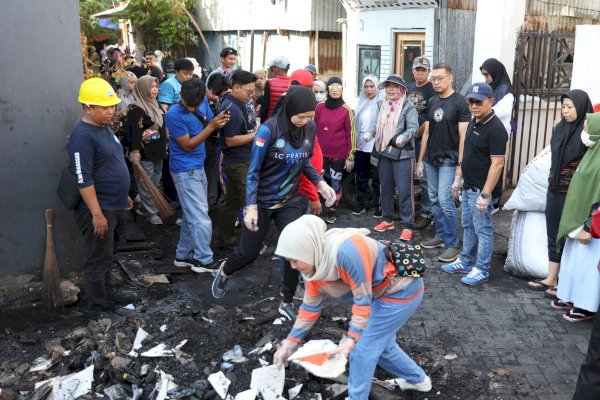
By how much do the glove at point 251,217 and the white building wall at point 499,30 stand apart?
4.94 metres

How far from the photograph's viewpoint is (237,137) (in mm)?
6988

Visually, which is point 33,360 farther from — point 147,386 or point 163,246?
point 163,246

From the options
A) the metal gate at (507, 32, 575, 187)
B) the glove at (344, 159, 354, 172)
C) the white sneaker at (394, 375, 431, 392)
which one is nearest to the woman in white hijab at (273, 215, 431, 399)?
the white sneaker at (394, 375, 431, 392)

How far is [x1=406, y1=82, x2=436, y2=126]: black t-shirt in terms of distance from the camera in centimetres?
839

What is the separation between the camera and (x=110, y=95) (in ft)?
17.8

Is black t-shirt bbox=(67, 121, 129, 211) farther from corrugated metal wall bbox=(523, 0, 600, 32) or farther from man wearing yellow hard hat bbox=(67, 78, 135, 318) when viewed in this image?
corrugated metal wall bbox=(523, 0, 600, 32)

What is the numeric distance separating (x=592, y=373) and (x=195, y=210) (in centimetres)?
422

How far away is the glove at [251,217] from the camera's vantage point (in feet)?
18.0

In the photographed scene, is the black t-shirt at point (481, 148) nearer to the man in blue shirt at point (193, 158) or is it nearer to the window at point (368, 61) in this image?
the man in blue shirt at point (193, 158)

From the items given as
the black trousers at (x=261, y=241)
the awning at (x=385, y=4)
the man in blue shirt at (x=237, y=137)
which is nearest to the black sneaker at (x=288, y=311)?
the black trousers at (x=261, y=241)

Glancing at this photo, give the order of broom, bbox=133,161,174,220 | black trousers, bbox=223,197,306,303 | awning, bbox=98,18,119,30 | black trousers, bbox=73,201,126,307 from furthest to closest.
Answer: awning, bbox=98,18,119,30, broom, bbox=133,161,174,220, black trousers, bbox=73,201,126,307, black trousers, bbox=223,197,306,303

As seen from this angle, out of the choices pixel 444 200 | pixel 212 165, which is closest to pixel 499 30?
pixel 444 200

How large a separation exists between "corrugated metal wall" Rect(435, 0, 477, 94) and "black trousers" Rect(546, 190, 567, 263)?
4.50 metres

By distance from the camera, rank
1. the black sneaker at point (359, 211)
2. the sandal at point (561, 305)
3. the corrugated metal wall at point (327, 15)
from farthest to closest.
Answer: the corrugated metal wall at point (327, 15) < the black sneaker at point (359, 211) < the sandal at point (561, 305)
